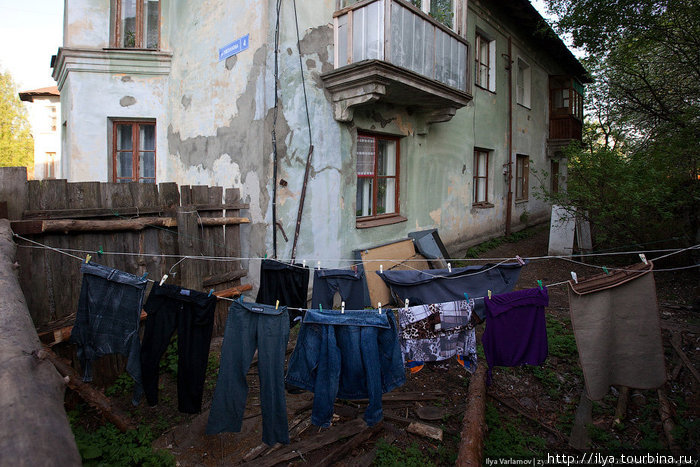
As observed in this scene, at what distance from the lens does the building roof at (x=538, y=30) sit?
1106 centimetres

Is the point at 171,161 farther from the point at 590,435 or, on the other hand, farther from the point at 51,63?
the point at 590,435

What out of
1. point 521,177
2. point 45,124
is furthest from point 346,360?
point 45,124

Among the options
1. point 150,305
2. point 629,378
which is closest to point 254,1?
point 150,305

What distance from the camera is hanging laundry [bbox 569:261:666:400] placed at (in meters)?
3.18

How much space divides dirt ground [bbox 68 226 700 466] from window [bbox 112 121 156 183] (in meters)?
4.77

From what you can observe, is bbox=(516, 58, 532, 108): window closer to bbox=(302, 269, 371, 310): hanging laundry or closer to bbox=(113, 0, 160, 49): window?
bbox=(113, 0, 160, 49): window

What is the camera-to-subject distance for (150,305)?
337cm

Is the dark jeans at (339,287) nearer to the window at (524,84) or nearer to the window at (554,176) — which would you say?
the window at (524,84)

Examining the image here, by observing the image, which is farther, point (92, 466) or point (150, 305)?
point (150, 305)

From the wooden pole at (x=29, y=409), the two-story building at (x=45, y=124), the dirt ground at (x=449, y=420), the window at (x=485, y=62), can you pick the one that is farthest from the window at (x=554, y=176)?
the two-story building at (x=45, y=124)

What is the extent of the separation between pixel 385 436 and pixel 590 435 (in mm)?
1848

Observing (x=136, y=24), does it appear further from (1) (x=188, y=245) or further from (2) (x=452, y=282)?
(2) (x=452, y=282)

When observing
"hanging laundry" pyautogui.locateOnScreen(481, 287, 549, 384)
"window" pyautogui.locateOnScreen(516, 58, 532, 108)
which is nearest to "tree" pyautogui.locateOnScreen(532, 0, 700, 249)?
"window" pyautogui.locateOnScreen(516, 58, 532, 108)

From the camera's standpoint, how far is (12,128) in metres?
20.8
